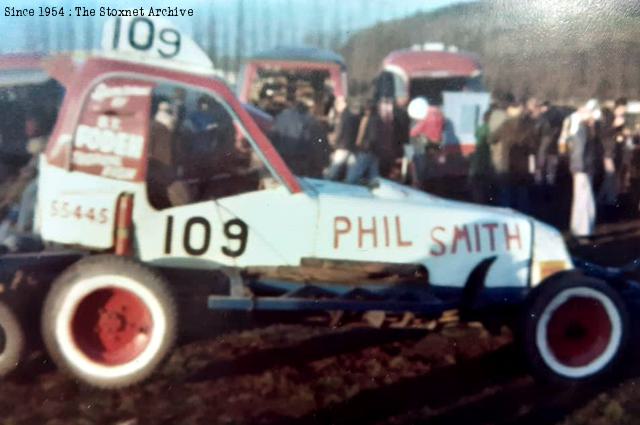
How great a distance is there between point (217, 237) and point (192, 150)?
409mm

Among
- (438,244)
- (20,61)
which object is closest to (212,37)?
(20,61)

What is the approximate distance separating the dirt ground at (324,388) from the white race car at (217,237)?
170 millimetres

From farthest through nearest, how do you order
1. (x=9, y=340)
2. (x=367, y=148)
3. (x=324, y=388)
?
(x=367, y=148) → (x=324, y=388) → (x=9, y=340)

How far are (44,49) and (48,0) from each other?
0.82 feet

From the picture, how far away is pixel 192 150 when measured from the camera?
425 centimetres

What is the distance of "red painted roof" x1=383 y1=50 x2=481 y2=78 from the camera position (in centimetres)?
424

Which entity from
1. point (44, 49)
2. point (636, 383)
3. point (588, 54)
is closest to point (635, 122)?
point (588, 54)

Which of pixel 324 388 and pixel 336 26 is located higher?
pixel 336 26

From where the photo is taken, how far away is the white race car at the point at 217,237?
4.11 meters

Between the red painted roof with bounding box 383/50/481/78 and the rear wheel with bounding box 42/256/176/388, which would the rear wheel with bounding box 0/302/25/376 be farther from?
the red painted roof with bounding box 383/50/481/78

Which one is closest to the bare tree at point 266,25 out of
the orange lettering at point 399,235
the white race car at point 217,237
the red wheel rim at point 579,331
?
the white race car at point 217,237

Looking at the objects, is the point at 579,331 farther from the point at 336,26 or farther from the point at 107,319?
the point at 107,319

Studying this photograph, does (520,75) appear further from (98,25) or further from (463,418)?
(98,25)

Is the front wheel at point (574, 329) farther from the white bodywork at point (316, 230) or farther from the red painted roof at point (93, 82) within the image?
the red painted roof at point (93, 82)
